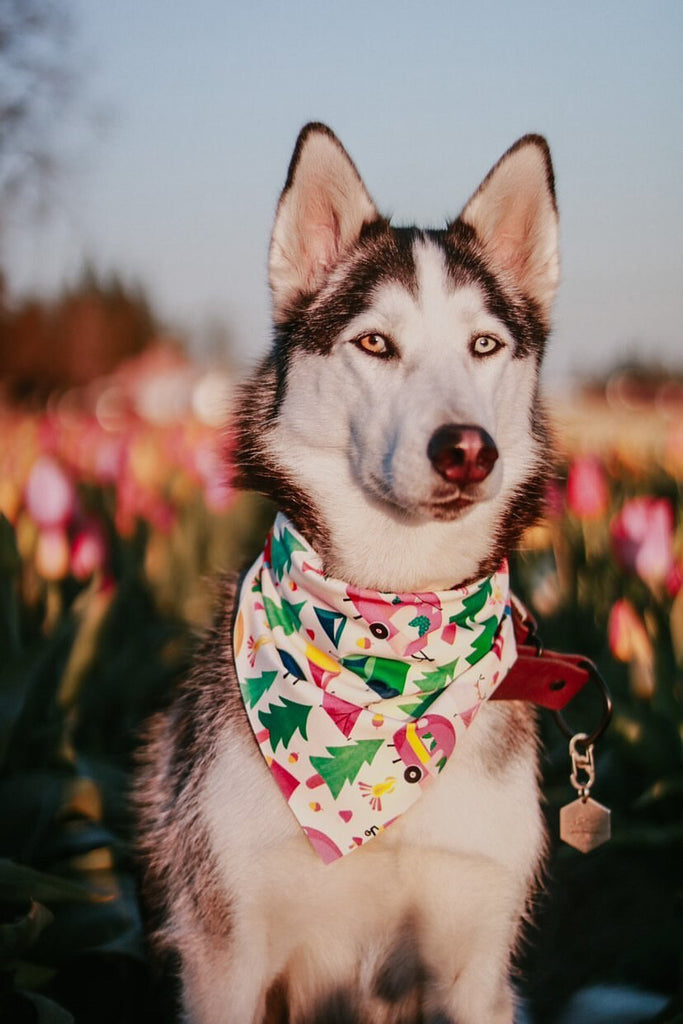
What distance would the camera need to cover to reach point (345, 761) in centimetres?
226

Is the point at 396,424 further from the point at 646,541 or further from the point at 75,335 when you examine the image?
the point at 75,335

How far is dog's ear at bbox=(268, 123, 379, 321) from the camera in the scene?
2383 mm

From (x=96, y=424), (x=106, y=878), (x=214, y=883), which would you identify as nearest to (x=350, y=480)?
(x=214, y=883)

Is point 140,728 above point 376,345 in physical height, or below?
below

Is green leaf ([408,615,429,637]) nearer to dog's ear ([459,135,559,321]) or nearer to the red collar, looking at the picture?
the red collar

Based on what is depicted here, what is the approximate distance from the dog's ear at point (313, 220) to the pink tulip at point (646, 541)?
183cm

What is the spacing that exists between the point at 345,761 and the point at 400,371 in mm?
902

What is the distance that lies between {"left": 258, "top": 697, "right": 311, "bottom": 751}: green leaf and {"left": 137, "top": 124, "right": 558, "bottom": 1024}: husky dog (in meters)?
0.07

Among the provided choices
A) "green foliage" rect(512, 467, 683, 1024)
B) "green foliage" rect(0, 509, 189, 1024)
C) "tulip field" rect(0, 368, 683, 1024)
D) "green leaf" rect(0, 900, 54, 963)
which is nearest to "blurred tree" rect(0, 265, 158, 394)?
"tulip field" rect(0, 368, 683, 1024)

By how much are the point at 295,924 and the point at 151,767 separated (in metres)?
0.84

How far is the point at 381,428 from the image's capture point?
84.3 inches

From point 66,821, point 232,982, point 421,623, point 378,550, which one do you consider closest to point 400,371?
point 378,550

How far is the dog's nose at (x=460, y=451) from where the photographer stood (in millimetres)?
1952

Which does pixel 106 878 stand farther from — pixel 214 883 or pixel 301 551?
pixel 301 551
